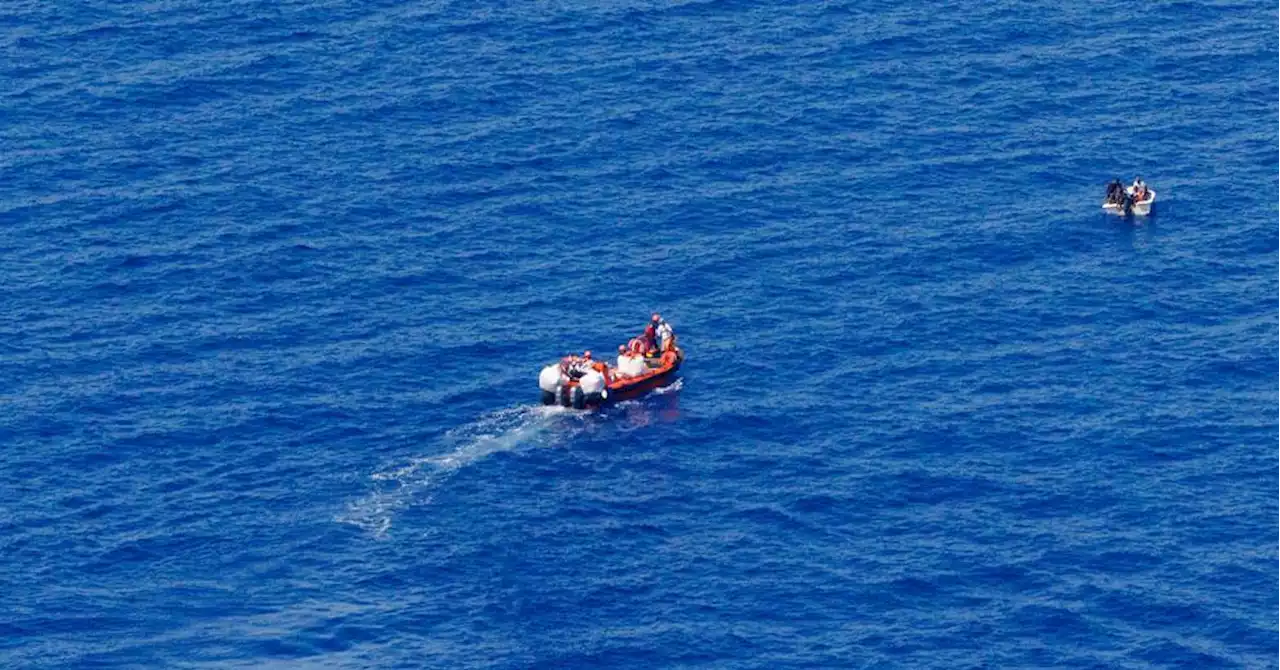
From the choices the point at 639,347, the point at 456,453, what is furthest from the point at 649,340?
the point at 456,453

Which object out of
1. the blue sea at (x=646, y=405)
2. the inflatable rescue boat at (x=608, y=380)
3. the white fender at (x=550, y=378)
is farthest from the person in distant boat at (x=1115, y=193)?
the white fender at (x=550, y=378)

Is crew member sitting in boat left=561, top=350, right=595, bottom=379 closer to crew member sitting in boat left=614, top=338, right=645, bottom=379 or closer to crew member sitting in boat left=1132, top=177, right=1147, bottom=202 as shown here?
crew member sitting in boat left=614, top=338, right=645, bottom=379

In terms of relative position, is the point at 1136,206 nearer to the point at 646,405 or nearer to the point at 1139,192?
the point at 1139,192

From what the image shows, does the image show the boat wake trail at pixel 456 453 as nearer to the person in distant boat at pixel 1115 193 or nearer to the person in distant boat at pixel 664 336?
the person in distant boat at pixel 664 336

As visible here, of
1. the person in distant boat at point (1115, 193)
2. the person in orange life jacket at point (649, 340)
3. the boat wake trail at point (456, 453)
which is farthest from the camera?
the person in distant boat at point (1115, 193)

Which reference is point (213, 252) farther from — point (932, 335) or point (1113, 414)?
point (1113, 414)

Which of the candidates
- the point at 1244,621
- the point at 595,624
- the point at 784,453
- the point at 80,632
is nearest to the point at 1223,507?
the point at 1244,621
